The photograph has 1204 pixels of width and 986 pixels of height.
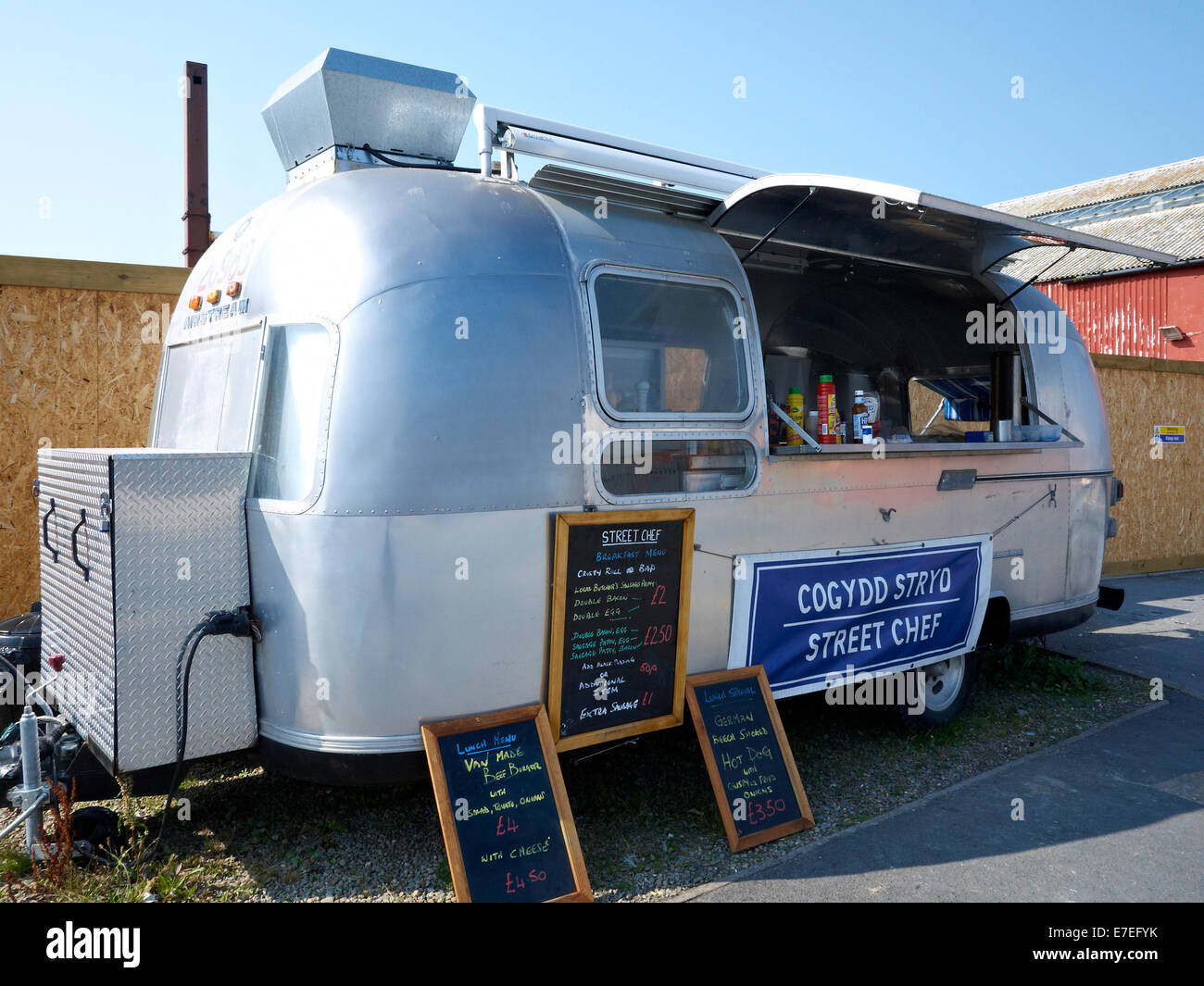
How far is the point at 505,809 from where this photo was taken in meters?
3.48

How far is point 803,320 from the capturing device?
7.54 meters

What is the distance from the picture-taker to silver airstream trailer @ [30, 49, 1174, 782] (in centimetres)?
338

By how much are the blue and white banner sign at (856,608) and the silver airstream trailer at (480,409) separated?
3cm

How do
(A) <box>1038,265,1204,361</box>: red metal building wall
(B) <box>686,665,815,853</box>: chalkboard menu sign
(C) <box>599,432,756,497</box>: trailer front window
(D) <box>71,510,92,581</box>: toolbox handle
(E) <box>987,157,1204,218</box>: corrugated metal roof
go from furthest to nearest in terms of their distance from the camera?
(E) <box>987,157,1204,218</box>: corrugated metal roof, (A) <box>1038,265,1204,361</box>: red metal building wall, (B) <box>686,665,815,853</box>: chalkboard menu sign, (C) <box>599,432,756,497</box>: trailer front window, (D) <box>71,510,92,581</box>: toolbox handle

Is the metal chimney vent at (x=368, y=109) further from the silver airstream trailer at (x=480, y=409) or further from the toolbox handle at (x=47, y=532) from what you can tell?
the toolbox handle at (x=47, y=532)

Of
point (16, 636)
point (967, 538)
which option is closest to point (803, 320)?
point (967, 538)

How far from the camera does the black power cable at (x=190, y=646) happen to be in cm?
340

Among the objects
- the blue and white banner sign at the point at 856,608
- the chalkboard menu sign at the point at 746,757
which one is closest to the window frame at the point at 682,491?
the blue and white banner sign at the point at 856,608

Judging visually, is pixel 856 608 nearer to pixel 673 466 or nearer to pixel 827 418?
pixel 827 418

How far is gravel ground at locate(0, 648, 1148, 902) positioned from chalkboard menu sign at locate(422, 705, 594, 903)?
0.29 m

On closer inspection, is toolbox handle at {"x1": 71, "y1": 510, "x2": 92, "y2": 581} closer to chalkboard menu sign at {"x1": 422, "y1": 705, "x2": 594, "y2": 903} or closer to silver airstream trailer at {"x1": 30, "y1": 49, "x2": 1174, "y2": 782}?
silver airstream trailer at {"x1": 30, "y1": 49, "x2": 1174, "y2": 782}

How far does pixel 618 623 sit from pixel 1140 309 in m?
17.8

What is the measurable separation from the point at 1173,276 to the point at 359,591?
18.7 meters

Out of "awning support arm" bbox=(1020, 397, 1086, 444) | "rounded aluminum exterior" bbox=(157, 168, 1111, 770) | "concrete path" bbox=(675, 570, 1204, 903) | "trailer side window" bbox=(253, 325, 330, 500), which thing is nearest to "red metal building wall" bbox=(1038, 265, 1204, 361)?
"awning support arm" bbox=(1020, 397, 1086, 444)
